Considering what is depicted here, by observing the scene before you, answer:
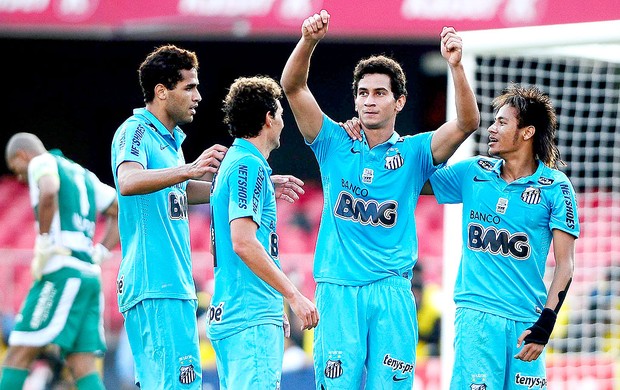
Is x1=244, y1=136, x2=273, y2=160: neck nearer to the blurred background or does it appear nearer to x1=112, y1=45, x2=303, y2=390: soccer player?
x1=112, y1=45, x2=303, y2=390: soccer player

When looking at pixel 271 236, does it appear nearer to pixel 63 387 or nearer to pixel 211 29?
pixel 63 387

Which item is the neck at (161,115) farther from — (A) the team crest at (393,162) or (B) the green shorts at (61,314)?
(B) the green shorts at (61,314)

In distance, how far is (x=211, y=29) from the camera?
38.8 feet

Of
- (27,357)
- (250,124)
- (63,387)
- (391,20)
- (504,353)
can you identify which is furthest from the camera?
(391,20)

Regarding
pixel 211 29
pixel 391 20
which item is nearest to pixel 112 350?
pixel 211 29

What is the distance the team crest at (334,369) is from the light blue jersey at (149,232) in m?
0.73

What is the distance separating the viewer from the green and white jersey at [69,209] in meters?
6.58

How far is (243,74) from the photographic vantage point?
1470 centimetres

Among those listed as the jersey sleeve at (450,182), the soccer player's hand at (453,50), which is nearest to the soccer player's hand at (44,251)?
the jersey sleeve at (450,182)

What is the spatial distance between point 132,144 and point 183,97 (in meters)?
0.43

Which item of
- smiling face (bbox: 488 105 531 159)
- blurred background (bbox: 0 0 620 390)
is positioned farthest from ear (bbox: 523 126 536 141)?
blurred background (bbox: 0 0 620 390)

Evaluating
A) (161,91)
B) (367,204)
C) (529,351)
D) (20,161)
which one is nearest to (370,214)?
(367,204)

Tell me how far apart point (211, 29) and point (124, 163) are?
7290 millimetres

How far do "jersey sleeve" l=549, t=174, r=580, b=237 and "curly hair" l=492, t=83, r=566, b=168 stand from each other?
24 centimetres
